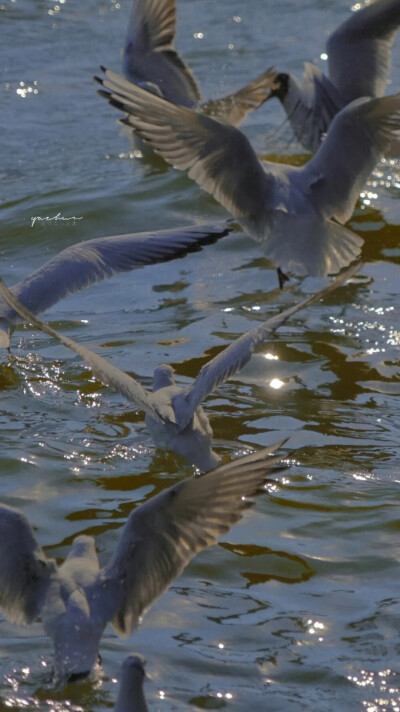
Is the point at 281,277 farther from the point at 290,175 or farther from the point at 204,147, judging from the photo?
the point at 204,147

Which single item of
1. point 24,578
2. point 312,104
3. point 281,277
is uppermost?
point 312,104

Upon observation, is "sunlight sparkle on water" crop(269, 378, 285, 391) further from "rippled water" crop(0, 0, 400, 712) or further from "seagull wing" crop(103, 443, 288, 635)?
"seagull wing" crop(103, 443, 288, 635)

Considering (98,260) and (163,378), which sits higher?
(98,260)

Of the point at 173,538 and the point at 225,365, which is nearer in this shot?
the point at 173,538

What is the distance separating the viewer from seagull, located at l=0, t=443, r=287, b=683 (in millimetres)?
4586

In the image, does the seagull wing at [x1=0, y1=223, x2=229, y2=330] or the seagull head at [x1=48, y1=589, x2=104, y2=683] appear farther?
the seagull wing at [x1=0, y1=223, x2=229, y2=330]

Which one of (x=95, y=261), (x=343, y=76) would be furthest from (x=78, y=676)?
(x=343, y=76)

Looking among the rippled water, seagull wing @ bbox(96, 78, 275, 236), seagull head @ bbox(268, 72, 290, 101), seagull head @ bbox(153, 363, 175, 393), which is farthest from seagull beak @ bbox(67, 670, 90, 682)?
seagull head @ bbox(268, 72, 290, 101)

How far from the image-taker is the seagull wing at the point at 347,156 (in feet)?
27.0

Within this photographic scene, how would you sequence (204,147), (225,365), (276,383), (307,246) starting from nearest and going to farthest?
(225,365)
(276,383)
(204,147)
(307,246)

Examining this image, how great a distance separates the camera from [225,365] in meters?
5.85

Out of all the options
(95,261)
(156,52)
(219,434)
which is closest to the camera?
(219,434)

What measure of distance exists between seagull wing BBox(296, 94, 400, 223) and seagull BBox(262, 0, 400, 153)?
192 cm

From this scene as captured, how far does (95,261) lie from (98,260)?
3cm
